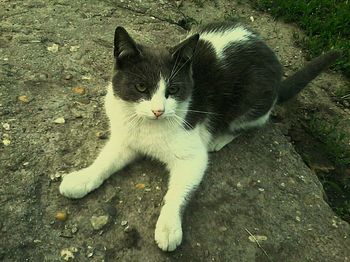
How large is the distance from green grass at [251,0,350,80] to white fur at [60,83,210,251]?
2272 mm

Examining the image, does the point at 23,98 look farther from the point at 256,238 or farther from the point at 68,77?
the point at 256,238

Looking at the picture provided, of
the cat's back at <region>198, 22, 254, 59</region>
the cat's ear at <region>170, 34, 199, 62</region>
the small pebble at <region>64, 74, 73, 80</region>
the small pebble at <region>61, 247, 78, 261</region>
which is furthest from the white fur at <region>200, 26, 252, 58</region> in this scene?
the small pebble at <region>61, 247, 78, 261</region>

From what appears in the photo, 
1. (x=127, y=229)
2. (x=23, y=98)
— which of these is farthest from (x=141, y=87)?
(x=23, y=98)

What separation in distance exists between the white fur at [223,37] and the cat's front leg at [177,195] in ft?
2.63

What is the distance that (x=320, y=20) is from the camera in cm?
479

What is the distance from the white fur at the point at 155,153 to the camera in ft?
8.71

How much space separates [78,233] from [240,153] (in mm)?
1361

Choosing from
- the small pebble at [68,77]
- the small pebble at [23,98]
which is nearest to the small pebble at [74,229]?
the small pebble at [23,98]

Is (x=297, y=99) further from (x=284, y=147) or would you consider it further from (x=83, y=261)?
(x=83, y=261)

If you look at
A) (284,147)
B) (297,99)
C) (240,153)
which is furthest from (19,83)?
(297,99)

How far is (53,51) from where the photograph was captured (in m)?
3.74

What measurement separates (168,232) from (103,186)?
581 mm

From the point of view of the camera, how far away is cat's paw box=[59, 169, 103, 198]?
8.73 ft

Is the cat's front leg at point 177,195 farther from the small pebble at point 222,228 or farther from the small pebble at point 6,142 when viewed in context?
the small pebble at point 6,142
